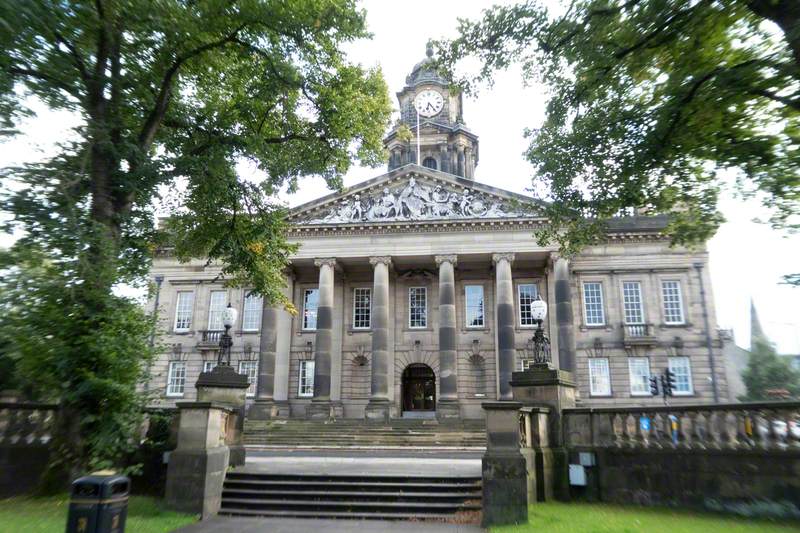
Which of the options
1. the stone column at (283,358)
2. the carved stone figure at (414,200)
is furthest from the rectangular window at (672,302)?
the stone column at (283,358)

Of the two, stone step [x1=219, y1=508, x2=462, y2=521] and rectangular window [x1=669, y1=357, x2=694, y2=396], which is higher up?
rectangular window [x1=669, y1=357, x2=694, y2=396]

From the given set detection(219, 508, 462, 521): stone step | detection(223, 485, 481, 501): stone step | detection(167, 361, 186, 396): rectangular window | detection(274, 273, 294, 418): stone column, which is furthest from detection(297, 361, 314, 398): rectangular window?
detection(219, 508, 462, 521): stone step

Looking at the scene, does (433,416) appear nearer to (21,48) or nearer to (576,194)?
(576,194)

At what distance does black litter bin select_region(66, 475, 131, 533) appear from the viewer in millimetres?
6656

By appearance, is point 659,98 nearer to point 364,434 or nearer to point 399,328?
point 364,434

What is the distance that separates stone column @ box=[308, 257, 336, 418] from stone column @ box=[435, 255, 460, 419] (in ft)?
20.0

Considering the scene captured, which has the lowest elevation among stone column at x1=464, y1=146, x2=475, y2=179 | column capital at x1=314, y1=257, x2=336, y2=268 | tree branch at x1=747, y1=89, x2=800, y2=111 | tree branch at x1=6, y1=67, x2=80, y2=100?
tree branch at x1=747, y1=89, x2=800, y2=111

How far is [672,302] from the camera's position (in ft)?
114

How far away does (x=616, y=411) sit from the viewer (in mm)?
12352

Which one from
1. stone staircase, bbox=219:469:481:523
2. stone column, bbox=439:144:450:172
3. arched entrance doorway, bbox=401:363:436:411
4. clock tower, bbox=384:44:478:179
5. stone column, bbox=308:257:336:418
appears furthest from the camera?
clock tower, bbox=384:44:478:179

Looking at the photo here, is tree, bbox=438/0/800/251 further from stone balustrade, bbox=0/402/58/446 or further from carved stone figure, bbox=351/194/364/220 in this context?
carved stone figure, bbox=351/194/364/220

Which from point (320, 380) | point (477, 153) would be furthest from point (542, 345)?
point (477, 153)

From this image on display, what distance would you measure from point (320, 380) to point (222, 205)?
62.5ft

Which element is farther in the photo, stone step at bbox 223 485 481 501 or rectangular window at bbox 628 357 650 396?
rectangular window at bbox 628 357 650 396
